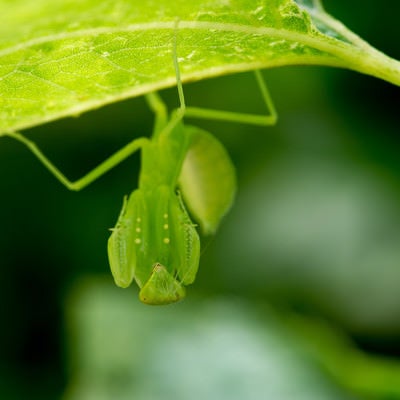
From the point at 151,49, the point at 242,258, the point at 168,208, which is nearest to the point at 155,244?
the point at 168,208

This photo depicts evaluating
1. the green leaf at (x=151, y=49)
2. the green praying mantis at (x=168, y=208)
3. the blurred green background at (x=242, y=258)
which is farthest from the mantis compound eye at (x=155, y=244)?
the blurred green background at (x=242, y=258)

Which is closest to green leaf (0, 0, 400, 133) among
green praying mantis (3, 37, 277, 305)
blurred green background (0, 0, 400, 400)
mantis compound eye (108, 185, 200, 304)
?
green praying mantis (3, 37, 277, 305)

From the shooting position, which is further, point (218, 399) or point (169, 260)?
point (218, 399)

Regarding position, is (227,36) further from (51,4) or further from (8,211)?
(8,211)

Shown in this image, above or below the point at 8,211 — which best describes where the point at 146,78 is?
above

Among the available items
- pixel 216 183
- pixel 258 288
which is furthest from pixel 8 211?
pixel 216 183

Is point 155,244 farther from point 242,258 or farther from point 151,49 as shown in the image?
point 242,258
